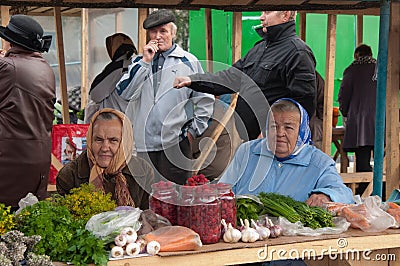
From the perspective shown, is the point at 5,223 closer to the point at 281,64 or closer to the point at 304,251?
the point at 304,251

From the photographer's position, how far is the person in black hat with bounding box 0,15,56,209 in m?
4.04

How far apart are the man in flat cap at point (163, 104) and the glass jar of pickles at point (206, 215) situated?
1.44 ft

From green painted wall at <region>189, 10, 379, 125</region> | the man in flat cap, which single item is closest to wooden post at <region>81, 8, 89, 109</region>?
green painted wall at <region>189, 10, 379, 125</region>

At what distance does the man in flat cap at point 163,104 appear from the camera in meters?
3.55

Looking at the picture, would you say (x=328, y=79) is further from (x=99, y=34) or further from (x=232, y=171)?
(x=99, y=34)

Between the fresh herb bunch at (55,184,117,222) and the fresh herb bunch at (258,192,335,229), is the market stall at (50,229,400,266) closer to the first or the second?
the fresh herb bunch at (258,192,335,229)

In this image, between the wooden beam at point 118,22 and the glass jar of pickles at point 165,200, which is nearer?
the glass jar of pickles at point 165,200

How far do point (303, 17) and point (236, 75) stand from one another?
3.87m

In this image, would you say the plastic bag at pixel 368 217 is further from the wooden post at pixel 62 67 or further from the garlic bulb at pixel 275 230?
the wooden post at pixel 62 67

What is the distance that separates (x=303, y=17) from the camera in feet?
23.2

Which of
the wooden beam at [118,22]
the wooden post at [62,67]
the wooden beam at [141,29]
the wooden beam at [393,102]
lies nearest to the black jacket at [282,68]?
the wooden beam at [393,102]

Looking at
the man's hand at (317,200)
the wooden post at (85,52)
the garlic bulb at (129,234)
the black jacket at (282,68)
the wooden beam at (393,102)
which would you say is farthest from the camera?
the wooden post at (85,52)

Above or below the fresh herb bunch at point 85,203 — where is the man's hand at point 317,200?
below

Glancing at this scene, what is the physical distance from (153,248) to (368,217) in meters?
1.04
